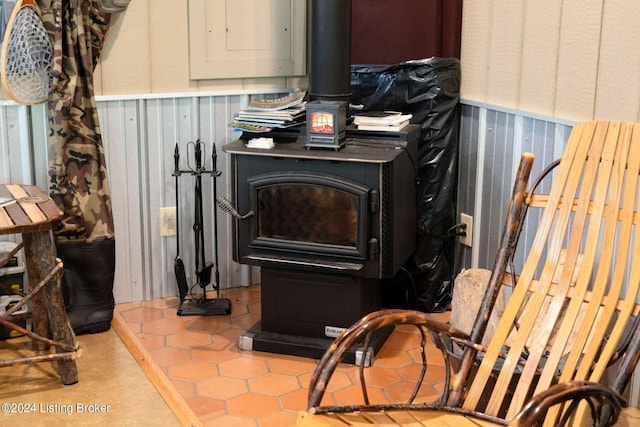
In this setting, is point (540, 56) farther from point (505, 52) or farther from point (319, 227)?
point (319, 227)

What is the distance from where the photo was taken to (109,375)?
3254 millimetres

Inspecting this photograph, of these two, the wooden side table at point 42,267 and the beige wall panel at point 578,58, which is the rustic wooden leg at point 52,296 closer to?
the wooden side table at point 42,267

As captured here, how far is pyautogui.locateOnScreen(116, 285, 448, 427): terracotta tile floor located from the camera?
3.03m

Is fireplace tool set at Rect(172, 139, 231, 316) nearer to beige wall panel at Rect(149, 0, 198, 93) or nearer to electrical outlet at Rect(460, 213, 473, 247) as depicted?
beige wall panel at Rect(149, 0, 198, 93)

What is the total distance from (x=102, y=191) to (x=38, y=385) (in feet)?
2.70

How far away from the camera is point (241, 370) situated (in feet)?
10.9

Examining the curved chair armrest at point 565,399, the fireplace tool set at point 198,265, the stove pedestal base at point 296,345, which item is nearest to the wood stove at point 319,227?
the stove pedestal base at point 296,345

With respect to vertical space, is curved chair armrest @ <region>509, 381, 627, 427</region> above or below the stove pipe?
below

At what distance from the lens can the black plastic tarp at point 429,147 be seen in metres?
3.70

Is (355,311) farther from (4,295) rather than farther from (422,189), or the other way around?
(4,295)

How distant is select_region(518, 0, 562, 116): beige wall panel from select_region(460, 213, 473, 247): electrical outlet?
593 millimetres

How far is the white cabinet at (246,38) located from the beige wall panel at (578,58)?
4.15 feet

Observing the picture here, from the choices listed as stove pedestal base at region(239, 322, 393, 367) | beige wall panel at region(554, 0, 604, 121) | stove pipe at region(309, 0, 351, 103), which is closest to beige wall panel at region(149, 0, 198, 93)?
stove pipe at region(309, 0, 351, 103)

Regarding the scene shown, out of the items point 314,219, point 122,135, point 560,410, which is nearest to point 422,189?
point 314,219
